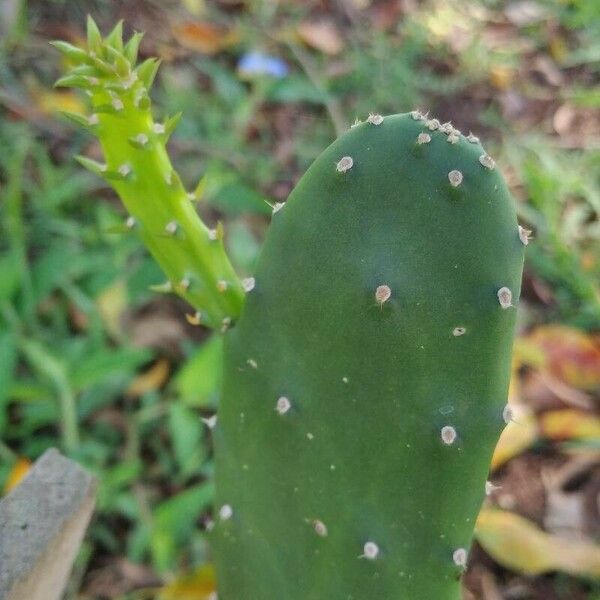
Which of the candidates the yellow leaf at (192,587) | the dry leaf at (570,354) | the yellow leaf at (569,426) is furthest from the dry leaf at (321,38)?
the yellow leaf at (192,587)

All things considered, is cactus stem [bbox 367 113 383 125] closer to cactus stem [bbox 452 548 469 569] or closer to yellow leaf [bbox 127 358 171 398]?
cactus stem [bbox 452 548 469 569]

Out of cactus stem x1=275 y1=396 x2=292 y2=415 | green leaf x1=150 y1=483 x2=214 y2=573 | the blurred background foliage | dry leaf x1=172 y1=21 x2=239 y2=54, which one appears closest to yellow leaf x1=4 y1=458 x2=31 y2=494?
the blurred background foliage

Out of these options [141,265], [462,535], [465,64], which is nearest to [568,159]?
[465,64]

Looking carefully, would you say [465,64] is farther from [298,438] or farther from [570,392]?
[298,438]

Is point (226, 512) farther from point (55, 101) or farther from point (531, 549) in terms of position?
point (55, 101)

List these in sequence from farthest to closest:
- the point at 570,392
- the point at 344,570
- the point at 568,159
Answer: the point at 568,159, the point at 570,392, the point at 344,570
